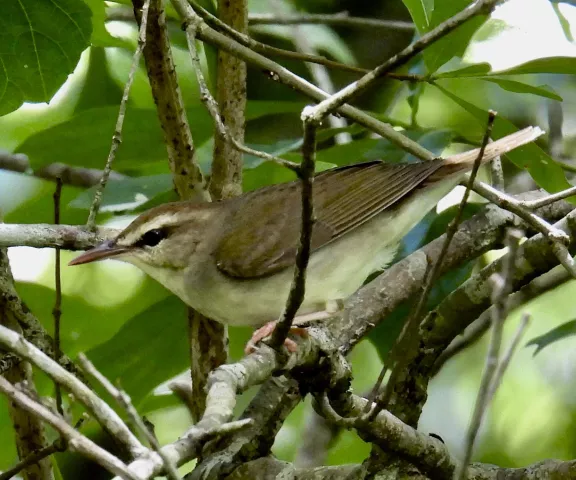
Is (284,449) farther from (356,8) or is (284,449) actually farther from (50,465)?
(356,8)

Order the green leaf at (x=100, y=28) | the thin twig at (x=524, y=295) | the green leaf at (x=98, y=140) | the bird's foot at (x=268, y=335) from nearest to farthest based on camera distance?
1. the bird's foot at (x=268, y=335)
2. the green leaf at (x=100, y=28)
3. the green leaf at (x=98, y=140)
4. the thin twig at (x=524, y=295)

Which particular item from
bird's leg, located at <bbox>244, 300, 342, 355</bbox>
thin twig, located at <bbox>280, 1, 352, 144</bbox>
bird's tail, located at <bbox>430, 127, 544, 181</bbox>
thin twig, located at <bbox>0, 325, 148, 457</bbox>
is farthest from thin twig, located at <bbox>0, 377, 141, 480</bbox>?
thin twig, located at <bbox>280, 1, 352, 144</bbox>

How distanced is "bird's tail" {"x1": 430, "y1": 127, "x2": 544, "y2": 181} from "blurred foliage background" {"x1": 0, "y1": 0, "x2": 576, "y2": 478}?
7 centimetres

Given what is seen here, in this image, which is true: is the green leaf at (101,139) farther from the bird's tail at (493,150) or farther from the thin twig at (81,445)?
the thin twig at (81,445)

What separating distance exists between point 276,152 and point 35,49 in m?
1.07

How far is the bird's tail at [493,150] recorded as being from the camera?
3.39 m

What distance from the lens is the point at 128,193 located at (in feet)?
12.5

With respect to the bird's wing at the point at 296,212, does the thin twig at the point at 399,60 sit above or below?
below

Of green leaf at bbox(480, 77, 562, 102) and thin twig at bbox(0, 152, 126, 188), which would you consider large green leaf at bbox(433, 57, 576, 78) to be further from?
thin twig at bbox(0, 152, 126, 188)

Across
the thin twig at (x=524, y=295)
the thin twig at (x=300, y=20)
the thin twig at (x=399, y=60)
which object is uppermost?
the thin twig at (x=300, y=20)

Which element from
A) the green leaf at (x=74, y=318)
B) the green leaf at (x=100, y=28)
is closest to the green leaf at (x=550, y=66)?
the green leaf at (x=100, y=28)

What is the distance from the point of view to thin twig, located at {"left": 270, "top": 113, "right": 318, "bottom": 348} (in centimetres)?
190

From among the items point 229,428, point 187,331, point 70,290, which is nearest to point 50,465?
point 187,331

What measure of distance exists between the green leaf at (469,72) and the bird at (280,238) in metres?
0.28
